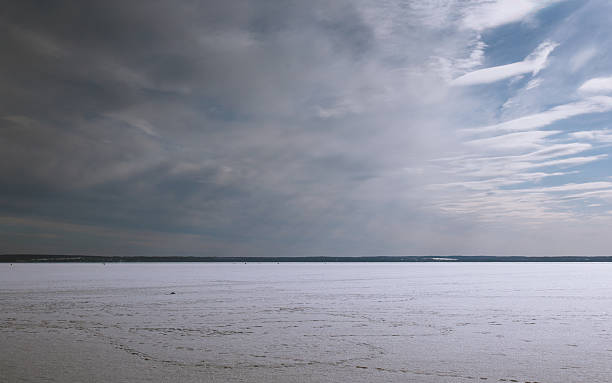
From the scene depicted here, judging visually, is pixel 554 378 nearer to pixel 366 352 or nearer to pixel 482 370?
pixel 482 370

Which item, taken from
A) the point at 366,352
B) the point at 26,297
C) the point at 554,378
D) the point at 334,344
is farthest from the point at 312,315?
the point at 26,297

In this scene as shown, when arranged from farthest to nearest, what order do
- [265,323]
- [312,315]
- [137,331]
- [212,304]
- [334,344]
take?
[212,304], [312,315], [265,323], [137,331], [334,344]

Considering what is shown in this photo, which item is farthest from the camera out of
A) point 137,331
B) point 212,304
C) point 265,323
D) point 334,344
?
point 212,304

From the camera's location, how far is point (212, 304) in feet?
65.7

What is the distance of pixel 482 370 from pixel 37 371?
7628mm

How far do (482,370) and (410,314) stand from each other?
8131 mm

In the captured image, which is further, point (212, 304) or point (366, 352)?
point (212, 304)

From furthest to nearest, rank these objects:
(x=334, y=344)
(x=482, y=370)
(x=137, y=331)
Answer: (x=137, y=331) < (x=334, y=344) < (x=482, y=370)

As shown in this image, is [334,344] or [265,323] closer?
[334,344]

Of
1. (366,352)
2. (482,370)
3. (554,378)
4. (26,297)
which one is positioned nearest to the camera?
(554,378)

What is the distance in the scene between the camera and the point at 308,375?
831 centimetres

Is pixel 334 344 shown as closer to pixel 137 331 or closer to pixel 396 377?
pixel 396 377

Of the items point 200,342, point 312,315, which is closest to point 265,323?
point 312,315

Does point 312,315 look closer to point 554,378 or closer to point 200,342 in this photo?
point 200,342
